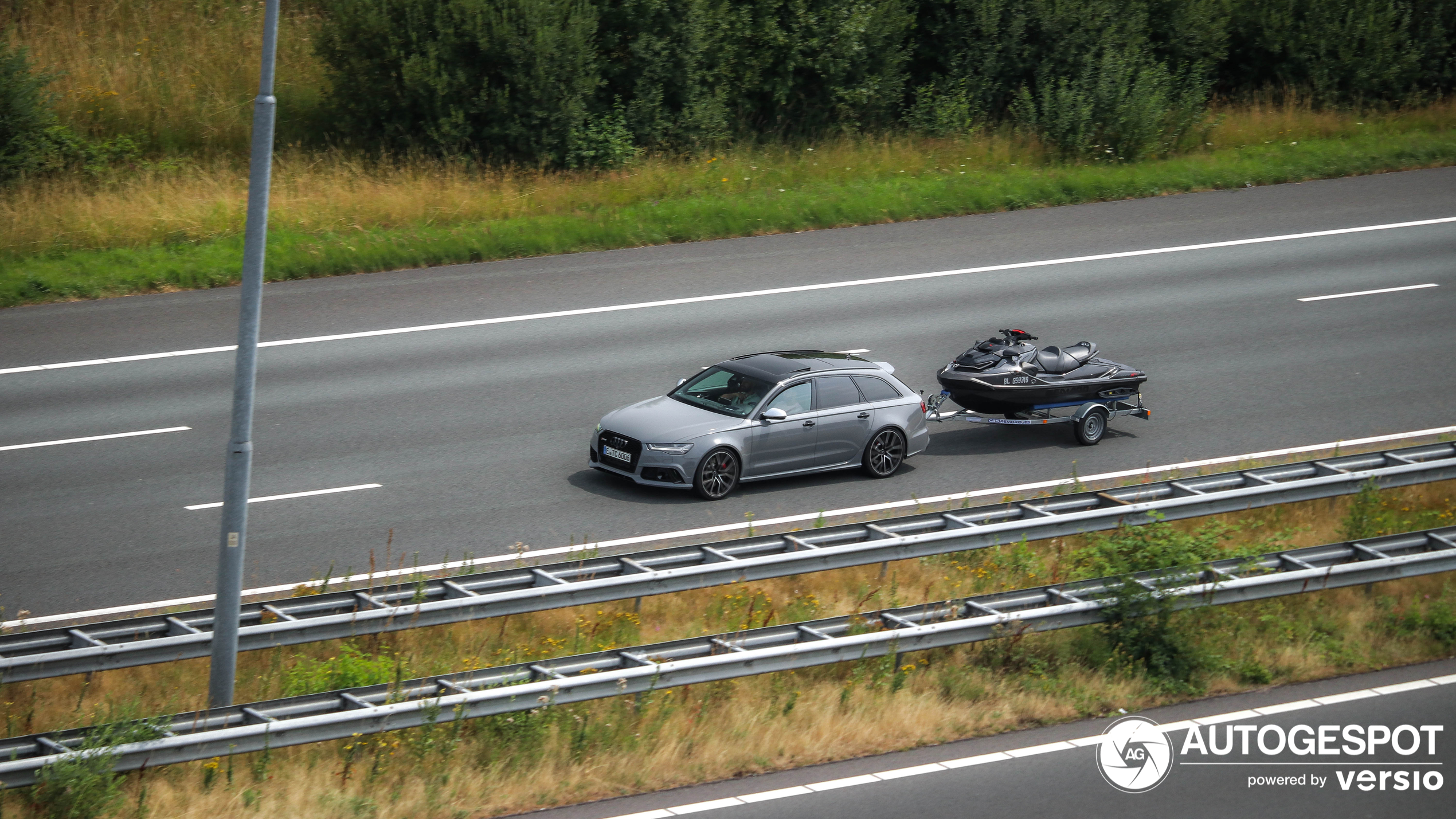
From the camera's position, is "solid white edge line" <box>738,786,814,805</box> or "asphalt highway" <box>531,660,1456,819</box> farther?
"solid white edge line" <box>738,786,814,805</box>

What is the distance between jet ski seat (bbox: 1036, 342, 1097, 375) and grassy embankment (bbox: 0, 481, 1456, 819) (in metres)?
3.56

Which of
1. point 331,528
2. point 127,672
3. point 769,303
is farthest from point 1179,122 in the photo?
point 127,672

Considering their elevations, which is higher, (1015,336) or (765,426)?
(1015,336)

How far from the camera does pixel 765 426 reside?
1558 centimetres

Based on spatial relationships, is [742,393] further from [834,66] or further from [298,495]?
[834,66]

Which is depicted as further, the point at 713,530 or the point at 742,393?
the point at 742,393

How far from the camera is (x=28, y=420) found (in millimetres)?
17031

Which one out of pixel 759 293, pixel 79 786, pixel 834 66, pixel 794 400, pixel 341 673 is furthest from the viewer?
pixel 834 66

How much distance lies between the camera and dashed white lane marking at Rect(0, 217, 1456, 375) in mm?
19406

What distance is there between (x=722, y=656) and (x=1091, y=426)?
8644 mm

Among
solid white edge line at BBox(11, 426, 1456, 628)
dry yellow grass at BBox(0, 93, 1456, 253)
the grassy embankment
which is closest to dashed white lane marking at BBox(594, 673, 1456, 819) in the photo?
the grassy embankment

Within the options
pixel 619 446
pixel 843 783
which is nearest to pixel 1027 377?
pixel 619 446

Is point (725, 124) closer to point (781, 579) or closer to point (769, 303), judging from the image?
point (769, 303)

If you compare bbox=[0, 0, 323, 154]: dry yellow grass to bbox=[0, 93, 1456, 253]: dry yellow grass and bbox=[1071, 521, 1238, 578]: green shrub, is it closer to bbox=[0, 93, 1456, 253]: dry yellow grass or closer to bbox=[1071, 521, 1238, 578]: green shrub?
bbox=[0, 93, 1456, 253]: dry yellow grass
